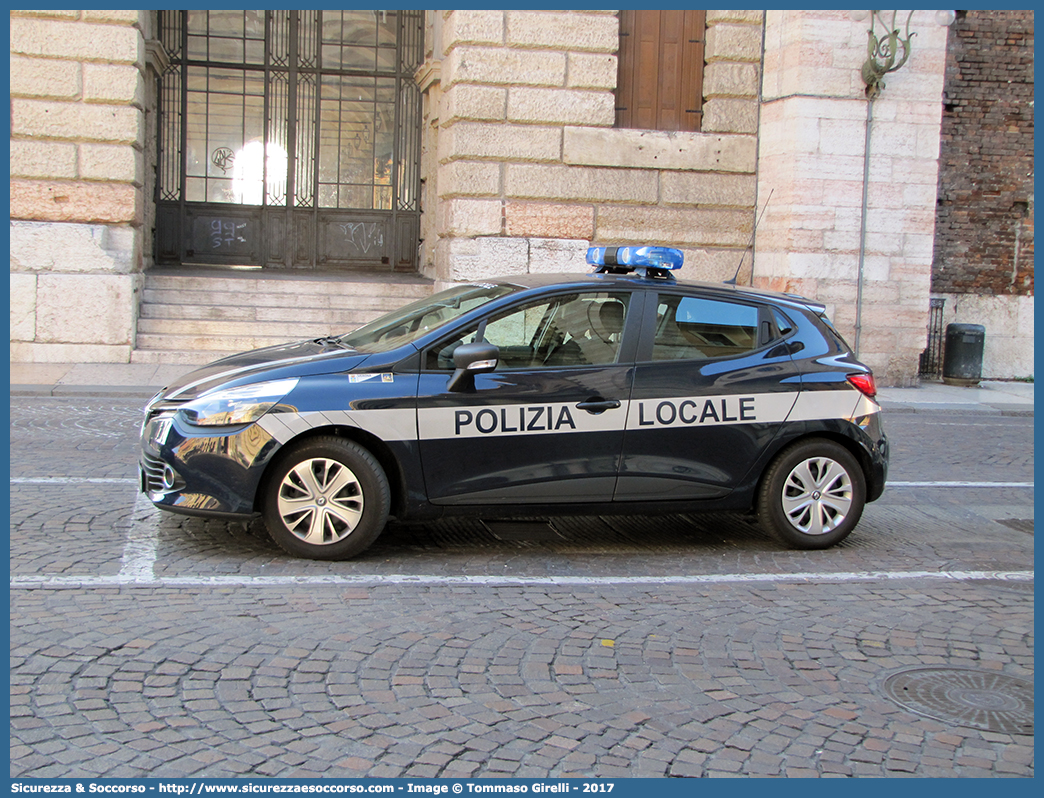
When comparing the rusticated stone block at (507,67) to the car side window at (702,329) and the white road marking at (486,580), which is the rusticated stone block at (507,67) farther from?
the white road marking at (486,580)

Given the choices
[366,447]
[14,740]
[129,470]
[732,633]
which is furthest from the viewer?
[129,470]

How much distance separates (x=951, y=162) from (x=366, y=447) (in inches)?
572

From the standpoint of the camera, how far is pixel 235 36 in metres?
19.2

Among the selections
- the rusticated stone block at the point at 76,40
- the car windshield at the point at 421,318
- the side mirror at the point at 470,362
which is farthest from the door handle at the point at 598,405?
the rusticated stone block at the point at 76,40

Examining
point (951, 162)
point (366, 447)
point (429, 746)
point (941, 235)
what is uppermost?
point (951, 162)

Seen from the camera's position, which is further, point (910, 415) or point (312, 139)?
point (312, 139)

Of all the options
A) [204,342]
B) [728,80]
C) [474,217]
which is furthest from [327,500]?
[728,80]

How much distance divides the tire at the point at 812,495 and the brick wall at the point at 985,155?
12.3 meters

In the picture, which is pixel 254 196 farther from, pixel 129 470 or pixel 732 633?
pixel 732 633

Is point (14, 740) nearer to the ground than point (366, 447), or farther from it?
nearer to the ground

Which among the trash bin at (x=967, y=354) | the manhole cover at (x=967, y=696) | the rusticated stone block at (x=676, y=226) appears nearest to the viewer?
the manhole cover at (x=967, y=696)

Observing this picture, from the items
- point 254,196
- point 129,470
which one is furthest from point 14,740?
point 254,196

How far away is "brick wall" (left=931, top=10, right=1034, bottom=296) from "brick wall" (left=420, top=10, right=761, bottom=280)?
3.43 metres

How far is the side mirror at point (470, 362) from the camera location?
6.22 metres
